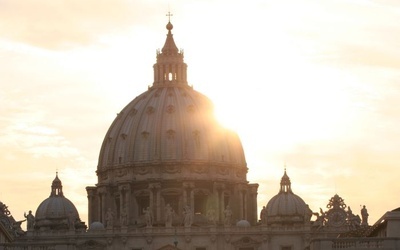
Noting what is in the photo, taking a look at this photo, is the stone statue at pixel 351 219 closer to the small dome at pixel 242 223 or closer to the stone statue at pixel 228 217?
the small dome at pixel 242 223

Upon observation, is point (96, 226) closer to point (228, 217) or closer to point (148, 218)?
point (148, 218)

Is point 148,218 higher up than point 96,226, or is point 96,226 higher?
point 148,218

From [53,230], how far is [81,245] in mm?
7614

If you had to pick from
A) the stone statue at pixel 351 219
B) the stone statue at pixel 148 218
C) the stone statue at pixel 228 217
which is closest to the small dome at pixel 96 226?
the stone statue at pixel 148 218

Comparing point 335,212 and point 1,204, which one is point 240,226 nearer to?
point 335,212

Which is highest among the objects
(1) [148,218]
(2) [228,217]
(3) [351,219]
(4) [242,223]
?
(1) [148,218]

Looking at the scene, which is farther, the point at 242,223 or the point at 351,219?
the point at 242,223

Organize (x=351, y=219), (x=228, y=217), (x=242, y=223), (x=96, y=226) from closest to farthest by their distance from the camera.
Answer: (x=351, y=219)
(x=228, y=217)
(x=96, y=226)
(x=242, y=223)

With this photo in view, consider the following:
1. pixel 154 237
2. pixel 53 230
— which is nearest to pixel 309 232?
pixel 154 237

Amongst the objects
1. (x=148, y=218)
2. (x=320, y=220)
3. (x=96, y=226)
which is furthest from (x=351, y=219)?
(x=96, y=226)

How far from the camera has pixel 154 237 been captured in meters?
194

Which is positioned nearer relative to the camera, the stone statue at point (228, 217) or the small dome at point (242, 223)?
the stone statue at point (228, 217)

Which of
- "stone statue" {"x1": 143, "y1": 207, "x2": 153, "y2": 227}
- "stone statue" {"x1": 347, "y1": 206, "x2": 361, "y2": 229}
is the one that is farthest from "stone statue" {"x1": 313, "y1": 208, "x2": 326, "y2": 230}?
"stone statue" {"x1": 143, "y1": 207, "x2": 153, "y2": 227}

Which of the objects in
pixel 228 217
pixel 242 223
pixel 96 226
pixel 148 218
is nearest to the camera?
pixel 228 217
